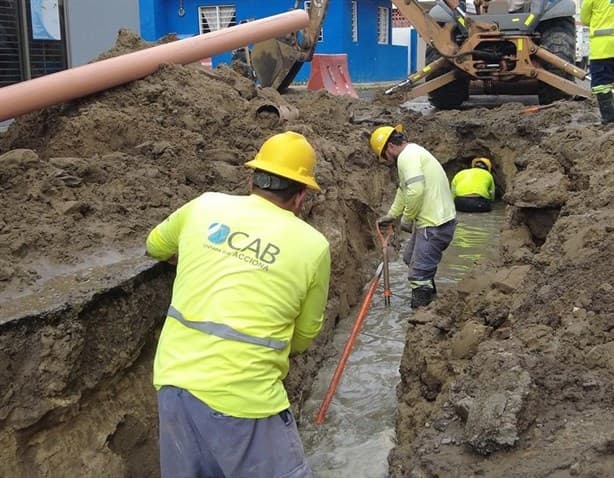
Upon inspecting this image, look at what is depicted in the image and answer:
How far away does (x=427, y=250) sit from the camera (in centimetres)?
737

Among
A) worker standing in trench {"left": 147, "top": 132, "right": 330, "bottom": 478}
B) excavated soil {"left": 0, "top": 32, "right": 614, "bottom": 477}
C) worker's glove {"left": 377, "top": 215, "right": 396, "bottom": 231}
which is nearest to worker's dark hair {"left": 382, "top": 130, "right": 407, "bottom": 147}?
worker's glove {"left": 377, "top": 215, "right": 396, "bottom": 231}

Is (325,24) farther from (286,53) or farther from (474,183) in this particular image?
(474,183)

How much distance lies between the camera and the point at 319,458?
502cm

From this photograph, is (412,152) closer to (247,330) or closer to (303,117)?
(303,117)

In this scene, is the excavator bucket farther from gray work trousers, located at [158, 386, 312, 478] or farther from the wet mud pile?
gray work trousers, located at [158, 386, 312, 478]

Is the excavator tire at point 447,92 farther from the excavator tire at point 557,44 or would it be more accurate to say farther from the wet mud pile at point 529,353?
the wet mud pile at point 529,353

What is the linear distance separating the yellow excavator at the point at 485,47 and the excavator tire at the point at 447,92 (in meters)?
0.31

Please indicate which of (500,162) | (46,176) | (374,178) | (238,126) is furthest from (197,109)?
(500,162)

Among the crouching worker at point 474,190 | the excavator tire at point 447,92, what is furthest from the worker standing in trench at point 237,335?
the excavator tire at point 447,92

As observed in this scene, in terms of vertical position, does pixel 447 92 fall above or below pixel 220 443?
below

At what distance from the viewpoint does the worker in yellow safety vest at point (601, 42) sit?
841cm

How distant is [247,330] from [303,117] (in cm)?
767

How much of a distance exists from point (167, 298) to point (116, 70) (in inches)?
150

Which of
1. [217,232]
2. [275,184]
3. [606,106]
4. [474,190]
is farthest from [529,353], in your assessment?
[474,190]
